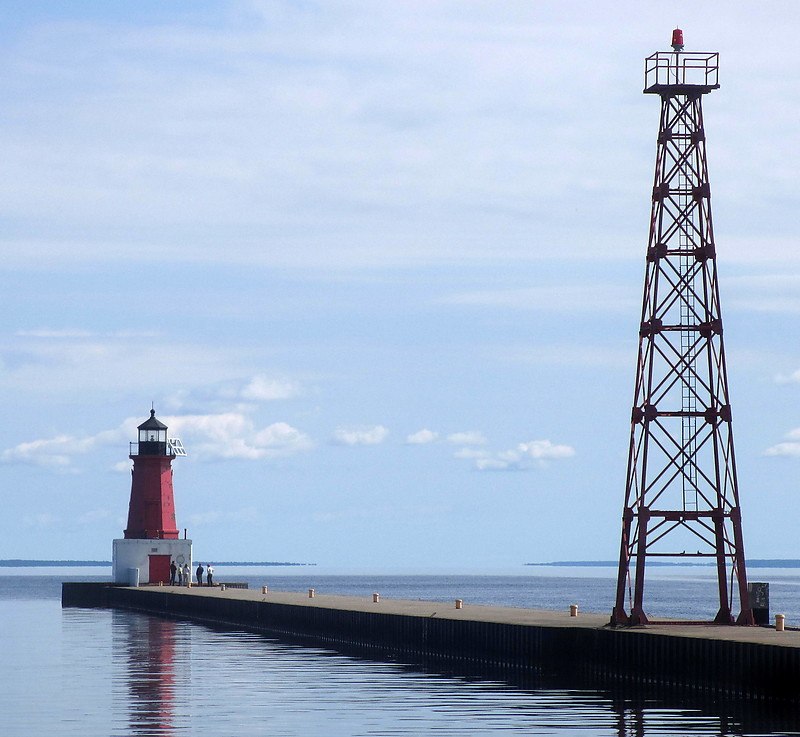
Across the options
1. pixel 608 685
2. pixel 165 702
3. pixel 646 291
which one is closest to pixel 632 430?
pixel 646 291

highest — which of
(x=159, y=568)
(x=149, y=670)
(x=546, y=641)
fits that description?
(x=159, y=568)

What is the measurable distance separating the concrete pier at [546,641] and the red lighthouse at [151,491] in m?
15.1

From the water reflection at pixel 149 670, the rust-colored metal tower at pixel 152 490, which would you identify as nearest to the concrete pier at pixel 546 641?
the water reflection at pixel 149 670

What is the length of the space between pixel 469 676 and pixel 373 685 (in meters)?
3.35

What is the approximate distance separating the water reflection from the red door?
408 inches

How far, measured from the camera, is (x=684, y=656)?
3666cm

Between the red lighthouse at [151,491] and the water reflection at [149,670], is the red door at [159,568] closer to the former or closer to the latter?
the red lighthouse at [151,491]

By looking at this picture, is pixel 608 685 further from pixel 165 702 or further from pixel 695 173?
pixel 695 173

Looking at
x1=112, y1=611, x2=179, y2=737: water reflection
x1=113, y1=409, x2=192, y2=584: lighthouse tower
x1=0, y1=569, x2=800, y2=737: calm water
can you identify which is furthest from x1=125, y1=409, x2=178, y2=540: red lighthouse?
x1=0, y1=569, x2=800, y2=737: calm water

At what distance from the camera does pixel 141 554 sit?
8638cm

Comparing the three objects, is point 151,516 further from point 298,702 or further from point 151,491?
point 298,702

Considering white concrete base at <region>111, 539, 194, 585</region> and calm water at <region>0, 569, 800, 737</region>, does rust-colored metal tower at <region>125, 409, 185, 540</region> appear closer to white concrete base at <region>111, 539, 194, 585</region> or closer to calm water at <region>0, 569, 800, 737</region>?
white concrete base at <region>111, 539, 194, 585</region>

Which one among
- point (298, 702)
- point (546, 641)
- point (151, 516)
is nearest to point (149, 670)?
point (298, 702)

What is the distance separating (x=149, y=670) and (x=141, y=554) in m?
42.1
